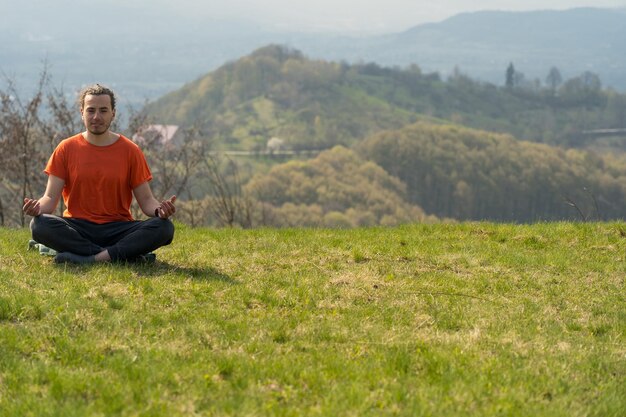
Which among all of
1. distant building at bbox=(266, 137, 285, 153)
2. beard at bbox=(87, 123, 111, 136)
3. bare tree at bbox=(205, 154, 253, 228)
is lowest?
distant building at bbox=(266, 137, 285, 153)

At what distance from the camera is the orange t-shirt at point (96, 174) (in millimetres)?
8484

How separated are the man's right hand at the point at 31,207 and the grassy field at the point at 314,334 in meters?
0.60

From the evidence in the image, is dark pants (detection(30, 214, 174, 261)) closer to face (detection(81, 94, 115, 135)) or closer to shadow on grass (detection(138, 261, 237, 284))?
shadow on grass (detection(138, 261, 237, 284))

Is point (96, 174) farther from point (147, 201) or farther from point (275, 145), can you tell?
point (275, 145)

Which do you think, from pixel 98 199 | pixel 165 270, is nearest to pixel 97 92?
pixel 98 199

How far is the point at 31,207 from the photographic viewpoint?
7973 millimetres

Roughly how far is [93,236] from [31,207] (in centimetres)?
79

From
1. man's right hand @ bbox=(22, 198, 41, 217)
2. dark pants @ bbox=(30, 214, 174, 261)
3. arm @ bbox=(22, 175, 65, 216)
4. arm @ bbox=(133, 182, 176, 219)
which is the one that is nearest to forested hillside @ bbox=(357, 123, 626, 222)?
arm @ bbox=(133, 182, 176, 219)

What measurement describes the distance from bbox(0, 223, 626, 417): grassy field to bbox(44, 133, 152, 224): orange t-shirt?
817 millimetres

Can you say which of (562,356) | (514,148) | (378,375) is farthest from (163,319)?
(514,148)

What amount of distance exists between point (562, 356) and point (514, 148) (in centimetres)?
13604

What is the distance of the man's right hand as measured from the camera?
7.88 m

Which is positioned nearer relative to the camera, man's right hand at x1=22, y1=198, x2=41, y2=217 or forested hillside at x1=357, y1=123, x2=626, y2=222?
man's right hand at x1=22, y1=198, x2=41, y2=217

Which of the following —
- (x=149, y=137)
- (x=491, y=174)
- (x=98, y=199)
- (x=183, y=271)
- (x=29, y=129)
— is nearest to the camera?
(x=183, y=271)
